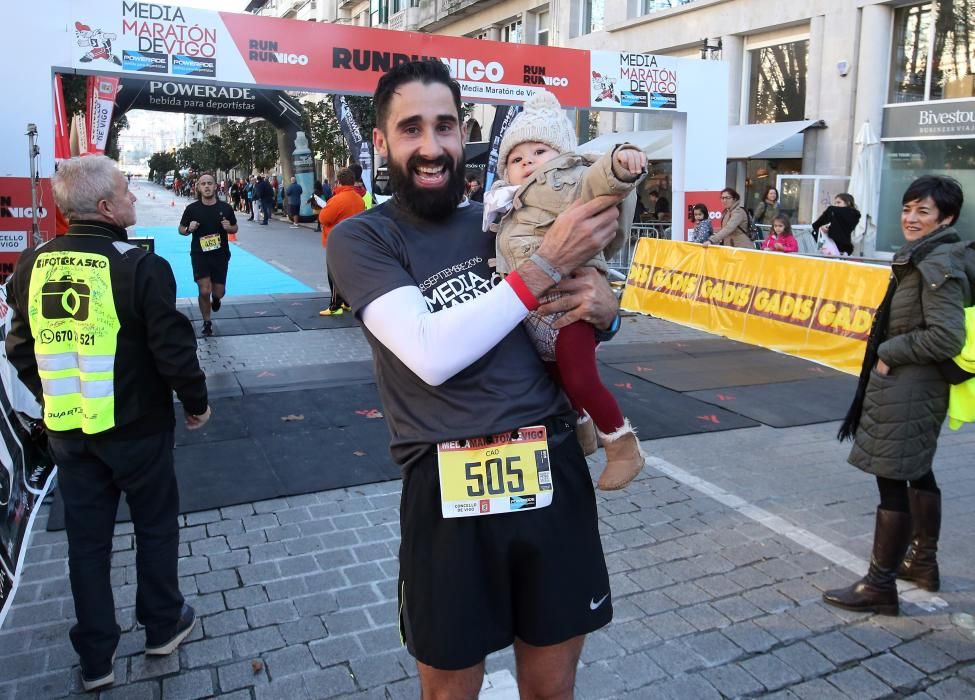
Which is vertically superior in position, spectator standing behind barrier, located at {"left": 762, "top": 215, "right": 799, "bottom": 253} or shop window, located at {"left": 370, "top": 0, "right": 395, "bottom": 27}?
shop window, located at {"left": 370, "top": 0, "right": 395, "bottom": 27}

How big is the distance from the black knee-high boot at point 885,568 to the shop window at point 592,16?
24402 millimetres

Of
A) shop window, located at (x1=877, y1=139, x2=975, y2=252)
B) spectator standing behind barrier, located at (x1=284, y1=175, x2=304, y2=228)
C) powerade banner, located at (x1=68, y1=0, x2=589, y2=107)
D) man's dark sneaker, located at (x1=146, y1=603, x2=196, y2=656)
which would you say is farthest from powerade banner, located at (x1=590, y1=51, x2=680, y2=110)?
spectator standing behind barrier, located at (x1=284, y1=175, x2=304, y2=228)

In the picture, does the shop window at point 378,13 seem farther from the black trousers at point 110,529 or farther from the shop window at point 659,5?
the black trousers at point 110,529

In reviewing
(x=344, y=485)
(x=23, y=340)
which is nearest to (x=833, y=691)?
(x=344, y=485)

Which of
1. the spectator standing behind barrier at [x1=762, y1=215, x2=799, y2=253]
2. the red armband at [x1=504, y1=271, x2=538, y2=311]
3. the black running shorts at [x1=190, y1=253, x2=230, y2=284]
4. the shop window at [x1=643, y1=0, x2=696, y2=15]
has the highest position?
the shop window at [x1=643, y1=0, x2=696, y2=15]

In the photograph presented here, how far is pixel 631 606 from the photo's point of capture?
383 cm

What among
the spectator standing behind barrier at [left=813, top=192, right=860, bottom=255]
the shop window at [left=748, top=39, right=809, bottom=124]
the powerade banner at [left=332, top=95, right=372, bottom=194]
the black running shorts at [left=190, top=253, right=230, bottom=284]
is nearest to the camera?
the black running shorts at [left=190, top=253, right=230, bottom=284]

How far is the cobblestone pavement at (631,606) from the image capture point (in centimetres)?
324

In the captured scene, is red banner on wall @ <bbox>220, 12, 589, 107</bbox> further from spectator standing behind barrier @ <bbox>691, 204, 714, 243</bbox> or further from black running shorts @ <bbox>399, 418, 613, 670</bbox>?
black running shorts @ <bbox>399, 418, 613, 670</bbox>

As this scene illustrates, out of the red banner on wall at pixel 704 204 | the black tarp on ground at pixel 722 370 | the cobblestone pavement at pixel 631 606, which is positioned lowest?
the black tarp on ground at pixel 722 370

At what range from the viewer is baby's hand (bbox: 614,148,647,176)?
1801 millimetres

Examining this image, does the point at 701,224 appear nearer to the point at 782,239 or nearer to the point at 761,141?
the point at 782,239

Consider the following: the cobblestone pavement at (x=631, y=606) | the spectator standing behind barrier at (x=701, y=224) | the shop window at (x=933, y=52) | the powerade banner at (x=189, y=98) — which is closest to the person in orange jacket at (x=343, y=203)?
the powerade banner at (x=189, y=98)

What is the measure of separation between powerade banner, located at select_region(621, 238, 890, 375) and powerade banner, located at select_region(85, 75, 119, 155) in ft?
26.0
